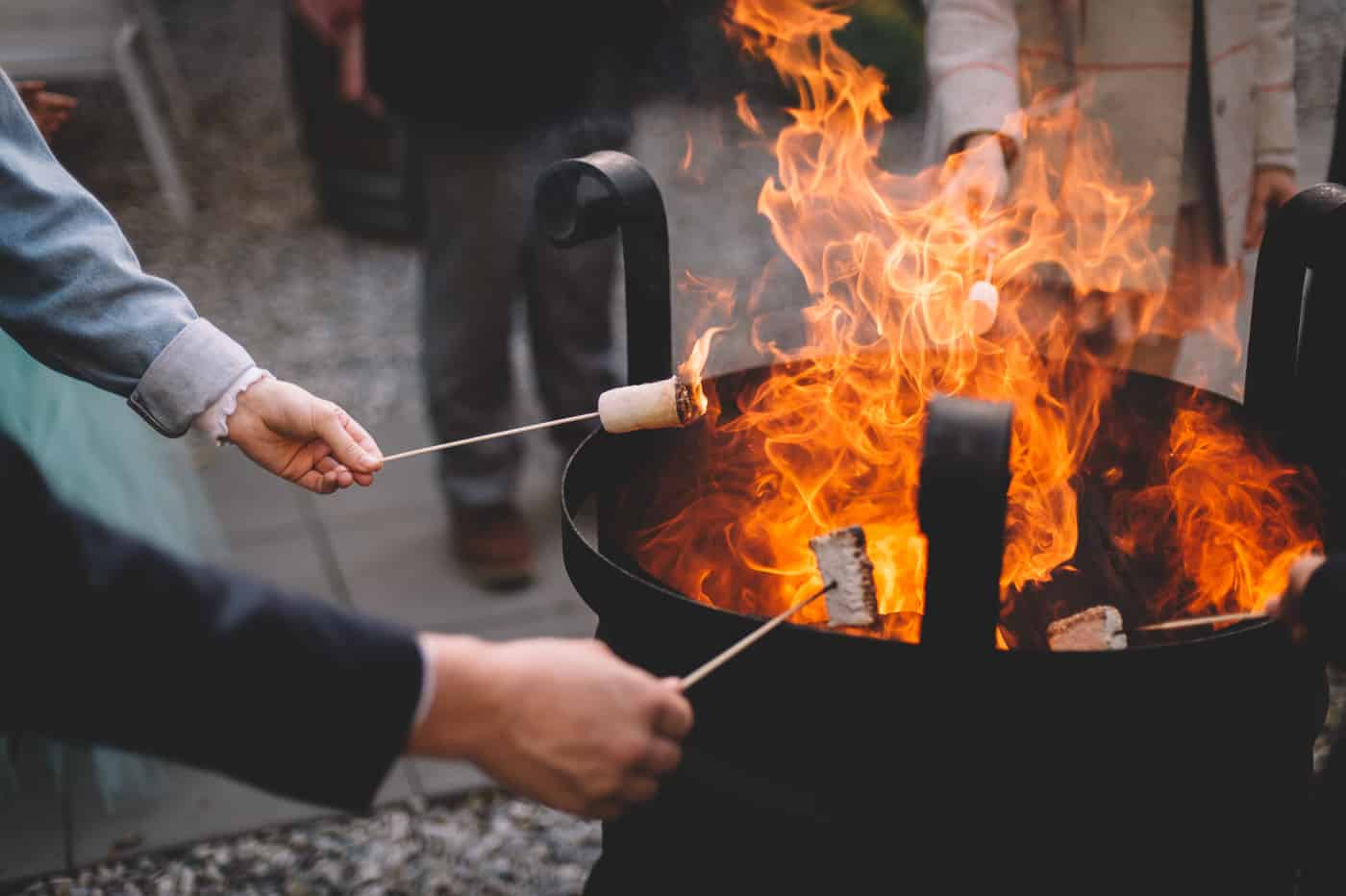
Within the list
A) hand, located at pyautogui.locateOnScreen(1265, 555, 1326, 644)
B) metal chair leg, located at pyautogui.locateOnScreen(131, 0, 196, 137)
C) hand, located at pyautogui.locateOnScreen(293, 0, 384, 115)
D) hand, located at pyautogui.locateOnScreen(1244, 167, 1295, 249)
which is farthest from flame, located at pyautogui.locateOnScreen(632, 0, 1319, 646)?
metal chair leg, located at pyautogui.locateOnScreen(131, 0, 196, 137)

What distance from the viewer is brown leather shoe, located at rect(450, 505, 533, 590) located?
3.50m

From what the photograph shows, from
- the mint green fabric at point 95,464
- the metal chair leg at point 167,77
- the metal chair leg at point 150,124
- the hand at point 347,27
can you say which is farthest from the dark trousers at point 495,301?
the metal chair leg at point 167,77

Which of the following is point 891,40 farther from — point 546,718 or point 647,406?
point 546,718

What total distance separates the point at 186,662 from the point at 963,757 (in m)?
0.80

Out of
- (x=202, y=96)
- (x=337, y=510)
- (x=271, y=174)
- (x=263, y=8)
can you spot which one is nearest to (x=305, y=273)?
(x=271, y=174)

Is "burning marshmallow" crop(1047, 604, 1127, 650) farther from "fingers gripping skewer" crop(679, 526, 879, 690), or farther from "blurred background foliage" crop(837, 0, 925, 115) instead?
"blurred background foliage" crop(837, 0, 925, 115)

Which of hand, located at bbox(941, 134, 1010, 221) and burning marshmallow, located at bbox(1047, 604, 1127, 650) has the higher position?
hand, located at bbox(941, 134, 1010, 221)

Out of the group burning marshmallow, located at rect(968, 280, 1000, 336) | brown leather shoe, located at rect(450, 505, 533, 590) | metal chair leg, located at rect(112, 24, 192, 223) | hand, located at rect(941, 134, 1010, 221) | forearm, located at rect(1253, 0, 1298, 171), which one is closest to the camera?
burning marshmallow, located at rect(968, 280, 1000, 336)

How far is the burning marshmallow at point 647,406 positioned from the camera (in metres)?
1.58

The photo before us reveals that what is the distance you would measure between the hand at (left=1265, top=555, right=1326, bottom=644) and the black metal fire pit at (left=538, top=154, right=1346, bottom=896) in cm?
3

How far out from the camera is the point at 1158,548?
6.05ft

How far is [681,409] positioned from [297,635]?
2.25 feet

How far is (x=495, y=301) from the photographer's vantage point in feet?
11.4

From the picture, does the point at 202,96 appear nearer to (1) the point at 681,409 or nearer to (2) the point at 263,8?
(2) the point at 263,8
